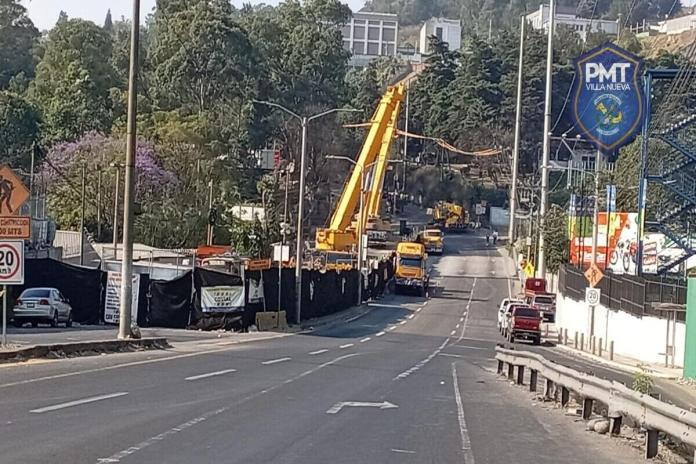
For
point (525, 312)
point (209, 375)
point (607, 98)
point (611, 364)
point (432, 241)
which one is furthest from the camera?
point (432, 241)

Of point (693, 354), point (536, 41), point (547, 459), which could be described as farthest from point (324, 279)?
point (536, 41)

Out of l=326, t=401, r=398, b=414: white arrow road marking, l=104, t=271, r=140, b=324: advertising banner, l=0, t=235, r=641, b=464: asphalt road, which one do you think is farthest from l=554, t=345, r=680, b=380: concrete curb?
l=104, t=271, r=140, b=324: advertising banner

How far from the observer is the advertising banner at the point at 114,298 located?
140 ft

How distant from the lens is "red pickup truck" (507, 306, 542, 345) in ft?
165

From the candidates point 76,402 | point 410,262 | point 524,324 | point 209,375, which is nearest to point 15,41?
point 410,262

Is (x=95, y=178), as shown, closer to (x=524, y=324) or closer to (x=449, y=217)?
(x=524, y=324)

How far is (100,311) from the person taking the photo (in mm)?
43750

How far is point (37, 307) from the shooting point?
39.2 meters

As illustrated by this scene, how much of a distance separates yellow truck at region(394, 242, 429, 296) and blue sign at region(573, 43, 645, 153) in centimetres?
2148

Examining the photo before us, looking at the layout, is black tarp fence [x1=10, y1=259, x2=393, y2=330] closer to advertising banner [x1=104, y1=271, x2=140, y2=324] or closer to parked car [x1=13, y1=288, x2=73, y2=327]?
advertising banner [x1=104, y1=271, x2=140, y2=324]

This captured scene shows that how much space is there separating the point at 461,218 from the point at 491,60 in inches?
926

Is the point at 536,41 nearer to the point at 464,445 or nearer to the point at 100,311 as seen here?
the point at 100,311

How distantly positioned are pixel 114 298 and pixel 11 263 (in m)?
20.5

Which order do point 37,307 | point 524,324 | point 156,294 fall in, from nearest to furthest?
point 37,307 → point 156,294 → point 524,324
